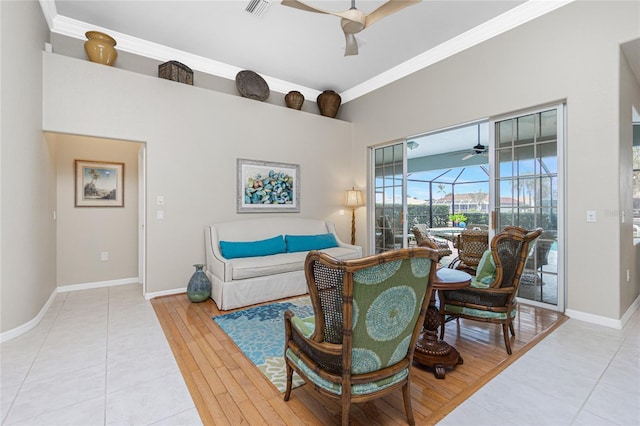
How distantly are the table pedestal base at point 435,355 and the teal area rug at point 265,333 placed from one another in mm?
859

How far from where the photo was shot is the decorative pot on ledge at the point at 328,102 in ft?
17.3

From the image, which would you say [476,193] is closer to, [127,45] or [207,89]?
[207,89]

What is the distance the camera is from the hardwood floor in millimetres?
1585

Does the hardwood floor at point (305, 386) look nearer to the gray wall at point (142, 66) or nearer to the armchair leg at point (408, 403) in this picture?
the armchair leg at point (408, 403)

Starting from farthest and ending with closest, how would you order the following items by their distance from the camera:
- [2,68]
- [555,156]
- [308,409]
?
[555,156]
[2,68]
[308,409]

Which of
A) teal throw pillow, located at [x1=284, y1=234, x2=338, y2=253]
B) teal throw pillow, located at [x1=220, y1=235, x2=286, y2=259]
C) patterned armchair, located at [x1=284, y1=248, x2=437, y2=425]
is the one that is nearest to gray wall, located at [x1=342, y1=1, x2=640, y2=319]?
patterned armchair, located at [x1=284, y1=248, x2=437, y2=425]

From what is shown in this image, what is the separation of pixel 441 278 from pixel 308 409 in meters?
1.30

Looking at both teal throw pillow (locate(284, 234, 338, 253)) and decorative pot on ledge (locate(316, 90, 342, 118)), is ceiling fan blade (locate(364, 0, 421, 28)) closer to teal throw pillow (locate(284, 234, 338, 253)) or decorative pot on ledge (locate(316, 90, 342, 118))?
decorative pot on ledge (locate(316, 90, 342, 118))

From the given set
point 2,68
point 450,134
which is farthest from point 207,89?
point 450,134

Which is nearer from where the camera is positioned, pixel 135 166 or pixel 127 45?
pixel 127 45

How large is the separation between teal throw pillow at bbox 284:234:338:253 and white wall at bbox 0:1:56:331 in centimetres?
277

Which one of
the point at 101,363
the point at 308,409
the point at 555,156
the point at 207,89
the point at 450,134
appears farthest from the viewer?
the point at 450,134

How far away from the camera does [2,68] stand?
231cm

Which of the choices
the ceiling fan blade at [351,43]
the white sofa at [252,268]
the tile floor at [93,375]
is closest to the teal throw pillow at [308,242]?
the white sofa at [252,268]
